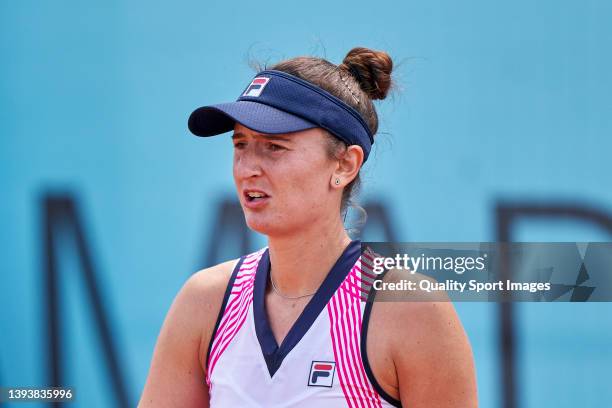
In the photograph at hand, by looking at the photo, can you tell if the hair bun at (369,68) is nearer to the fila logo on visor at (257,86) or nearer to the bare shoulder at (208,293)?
the fila logo on visor at (257,86)

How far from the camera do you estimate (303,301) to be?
156 cm

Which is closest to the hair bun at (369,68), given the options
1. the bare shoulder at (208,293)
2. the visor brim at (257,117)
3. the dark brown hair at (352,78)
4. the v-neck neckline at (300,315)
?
the dark brown hair at (352,78)

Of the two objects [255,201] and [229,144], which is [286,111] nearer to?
[255,201]

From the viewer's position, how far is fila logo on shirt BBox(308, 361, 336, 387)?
4.63 feet

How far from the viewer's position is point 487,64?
252 centimetres

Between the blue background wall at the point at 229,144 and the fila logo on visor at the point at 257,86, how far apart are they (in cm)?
85

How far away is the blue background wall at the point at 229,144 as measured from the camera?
2.46 metres

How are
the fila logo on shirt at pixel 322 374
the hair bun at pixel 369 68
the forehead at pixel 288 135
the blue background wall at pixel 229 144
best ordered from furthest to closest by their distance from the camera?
the blue background wall at pixel 229 144 < the hair bun at pixel 369 68 < the forehead at pixel 288 135 < the fila logo on shirt at pixel 322 374

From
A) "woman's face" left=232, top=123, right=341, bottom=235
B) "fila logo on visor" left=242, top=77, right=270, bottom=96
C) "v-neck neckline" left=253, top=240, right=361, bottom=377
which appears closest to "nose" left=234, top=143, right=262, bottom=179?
"woman's face" left=232, top=123, right=341, bottom=235

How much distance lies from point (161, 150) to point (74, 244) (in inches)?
15.5

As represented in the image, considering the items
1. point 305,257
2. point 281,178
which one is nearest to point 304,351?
point 305,257

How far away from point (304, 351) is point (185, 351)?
0.26 m

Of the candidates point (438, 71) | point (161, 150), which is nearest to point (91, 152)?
point (161, 150)

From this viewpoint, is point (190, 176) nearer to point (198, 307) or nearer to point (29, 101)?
point (29, 101)
